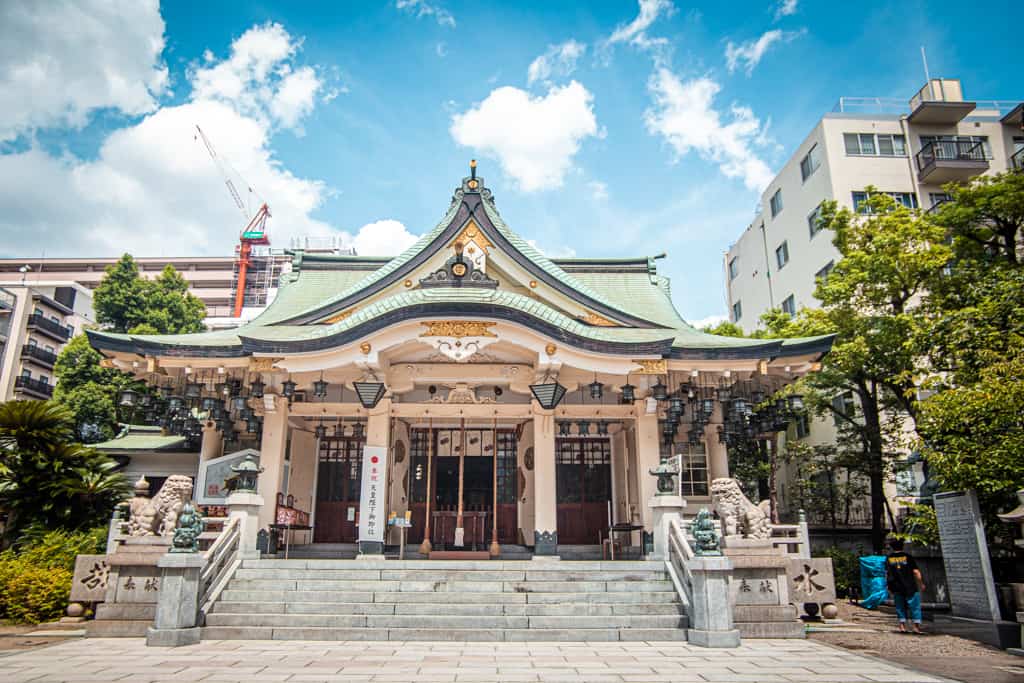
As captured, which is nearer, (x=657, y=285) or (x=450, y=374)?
(x=450, y=374)

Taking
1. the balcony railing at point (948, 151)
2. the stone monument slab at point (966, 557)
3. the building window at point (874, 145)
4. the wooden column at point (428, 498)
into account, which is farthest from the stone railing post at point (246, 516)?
the balcony railing at point (948, 151)

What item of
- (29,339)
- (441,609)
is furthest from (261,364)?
(29,339)

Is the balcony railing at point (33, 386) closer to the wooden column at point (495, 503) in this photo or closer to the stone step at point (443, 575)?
the wooden column at point (495, 503)

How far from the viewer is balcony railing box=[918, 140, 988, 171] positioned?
2825 cm

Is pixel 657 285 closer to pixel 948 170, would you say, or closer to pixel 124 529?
pixel 124 529

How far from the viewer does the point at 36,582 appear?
38.8ft

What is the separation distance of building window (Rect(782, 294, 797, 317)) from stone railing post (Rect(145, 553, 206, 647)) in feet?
95.3

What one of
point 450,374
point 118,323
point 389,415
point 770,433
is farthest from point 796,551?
point 118,323

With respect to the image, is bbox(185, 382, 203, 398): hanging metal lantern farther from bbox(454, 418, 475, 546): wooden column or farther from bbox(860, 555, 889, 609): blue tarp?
bbox(860, 555, 889, 609): blue tarp

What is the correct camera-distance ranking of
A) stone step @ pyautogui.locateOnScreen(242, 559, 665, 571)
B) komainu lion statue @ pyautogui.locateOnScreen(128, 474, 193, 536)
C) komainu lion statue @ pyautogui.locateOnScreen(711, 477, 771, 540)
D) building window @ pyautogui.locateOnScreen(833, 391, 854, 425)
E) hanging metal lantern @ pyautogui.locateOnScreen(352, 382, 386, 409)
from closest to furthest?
komainu lion statue @ pyautogui.locateOnScreen(711, 477, 771, 540), komainu lion statue @ pyautogui.locateOnScreen(128, 474, 193, 536), stone step @ pyautogui.locateOnScreen(242, 559, 665, 571), hanging metal lantern @ pyautogui.locateOnScreen(352, 382, 386, 409), building window @ pyautogui.locateOnScreen(833, 391, 854, 425)

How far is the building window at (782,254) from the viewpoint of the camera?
Result: 107 feet

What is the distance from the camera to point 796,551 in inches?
536

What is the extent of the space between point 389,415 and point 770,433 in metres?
9.66

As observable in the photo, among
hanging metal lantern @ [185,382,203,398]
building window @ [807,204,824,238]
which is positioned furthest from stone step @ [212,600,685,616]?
building window @ [807,204,824,238]
